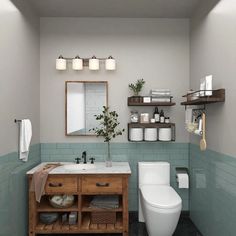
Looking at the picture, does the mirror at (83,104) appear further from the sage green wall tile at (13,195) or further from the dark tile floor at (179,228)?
the dark tile floor at (179,228)

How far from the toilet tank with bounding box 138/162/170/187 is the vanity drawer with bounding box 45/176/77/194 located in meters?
0.87

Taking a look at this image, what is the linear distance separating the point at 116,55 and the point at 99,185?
169 centimetres

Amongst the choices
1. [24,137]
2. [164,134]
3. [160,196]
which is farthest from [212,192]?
[24,137]

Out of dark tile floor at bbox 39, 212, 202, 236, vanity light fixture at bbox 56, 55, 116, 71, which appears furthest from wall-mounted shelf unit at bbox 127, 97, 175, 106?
dark tile floor at bbox 39, 212, 202, 236

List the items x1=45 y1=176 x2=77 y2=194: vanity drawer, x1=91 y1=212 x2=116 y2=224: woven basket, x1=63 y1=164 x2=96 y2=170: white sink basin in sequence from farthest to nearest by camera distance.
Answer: x1=63 y1=164 x2=96 y2=170: white sink basin < x1=91 y1=212 x2=116 y2=224: woven basket < x1=45 y1=176 x2=77 y2=194: vanity drawer

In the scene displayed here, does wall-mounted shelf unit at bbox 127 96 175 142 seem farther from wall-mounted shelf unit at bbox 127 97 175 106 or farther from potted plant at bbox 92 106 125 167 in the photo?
potted plant at bbox 92 106 125 167

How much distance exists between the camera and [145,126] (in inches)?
131

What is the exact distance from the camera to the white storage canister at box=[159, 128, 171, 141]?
329 centimetres

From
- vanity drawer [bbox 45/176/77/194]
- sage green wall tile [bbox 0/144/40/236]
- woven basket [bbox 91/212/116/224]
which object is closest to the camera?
sage green wall tile [bbox 0/144/40/236]

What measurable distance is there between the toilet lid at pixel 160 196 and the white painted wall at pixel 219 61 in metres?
0.65

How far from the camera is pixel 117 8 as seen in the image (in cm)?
314

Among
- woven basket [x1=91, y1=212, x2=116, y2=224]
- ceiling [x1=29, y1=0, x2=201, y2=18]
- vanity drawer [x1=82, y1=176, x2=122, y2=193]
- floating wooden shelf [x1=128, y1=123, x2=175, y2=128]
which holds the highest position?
ceiling [x1=29, y1=0, x2=201, y2=18]

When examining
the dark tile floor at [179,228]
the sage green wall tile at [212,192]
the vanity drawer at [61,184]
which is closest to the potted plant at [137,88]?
the sage green wall tile at [212,192]

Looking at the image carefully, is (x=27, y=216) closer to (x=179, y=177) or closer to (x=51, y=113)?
(x=51, y=113)
